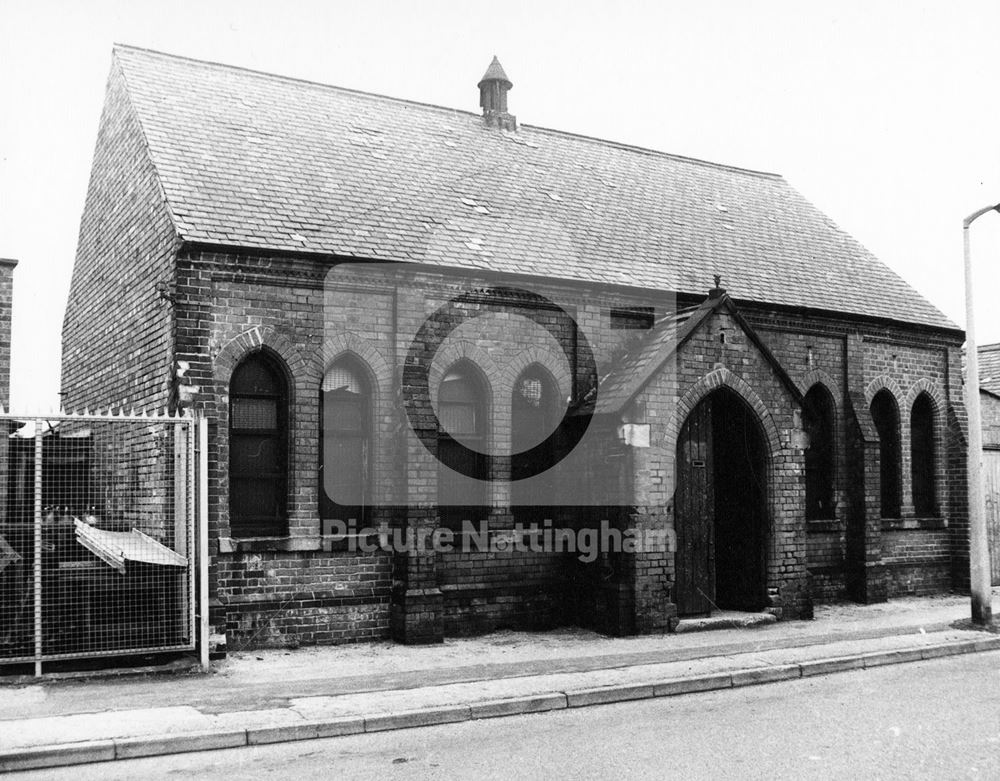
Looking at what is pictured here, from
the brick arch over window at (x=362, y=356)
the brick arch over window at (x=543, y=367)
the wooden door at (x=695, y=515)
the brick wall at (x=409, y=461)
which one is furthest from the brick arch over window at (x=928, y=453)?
the brick arch over window at (x=362, y=356)

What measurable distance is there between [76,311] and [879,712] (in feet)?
43.9

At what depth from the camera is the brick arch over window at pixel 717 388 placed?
43.9 ft

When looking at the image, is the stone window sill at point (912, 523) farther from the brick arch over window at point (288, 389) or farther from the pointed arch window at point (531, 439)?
the brick arch over window at point (288, 389)

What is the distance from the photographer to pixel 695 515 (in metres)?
13.9

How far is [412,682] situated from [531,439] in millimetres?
4845

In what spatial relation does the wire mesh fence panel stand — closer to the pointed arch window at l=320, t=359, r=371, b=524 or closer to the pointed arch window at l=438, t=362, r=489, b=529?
the pointed arch window at l=320, t=359, r=371, b=524

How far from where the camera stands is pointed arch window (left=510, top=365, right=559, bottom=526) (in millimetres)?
13805

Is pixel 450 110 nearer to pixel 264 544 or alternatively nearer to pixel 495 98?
pixel 495 98

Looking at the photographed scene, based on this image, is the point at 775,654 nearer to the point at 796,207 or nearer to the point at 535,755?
the point at 535,755

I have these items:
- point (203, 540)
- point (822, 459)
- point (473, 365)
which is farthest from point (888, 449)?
point (203, 540)

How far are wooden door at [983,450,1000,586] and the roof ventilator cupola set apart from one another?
1051 cm

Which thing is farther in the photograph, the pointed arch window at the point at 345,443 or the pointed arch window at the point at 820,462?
the pointed arch window at the point at 820,462

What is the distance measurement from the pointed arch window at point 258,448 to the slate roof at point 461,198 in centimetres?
162

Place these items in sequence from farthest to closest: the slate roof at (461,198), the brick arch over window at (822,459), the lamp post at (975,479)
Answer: the brick arch over window at (822,459) → the lamp post at (975,479) → the slate roof at (461,198)
